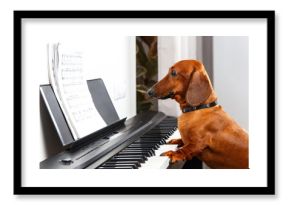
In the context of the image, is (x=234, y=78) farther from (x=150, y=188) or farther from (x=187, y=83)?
(x=150, y=188)

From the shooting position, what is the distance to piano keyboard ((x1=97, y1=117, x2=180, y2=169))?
152cm

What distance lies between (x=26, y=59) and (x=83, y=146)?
0.30 m

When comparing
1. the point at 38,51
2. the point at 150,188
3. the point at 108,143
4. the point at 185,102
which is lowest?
the point at 150,188

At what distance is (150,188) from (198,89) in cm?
31

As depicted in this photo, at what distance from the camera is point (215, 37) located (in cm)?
156

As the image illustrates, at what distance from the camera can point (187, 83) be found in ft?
5.21

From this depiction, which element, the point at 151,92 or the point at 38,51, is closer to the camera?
the point at 38,51

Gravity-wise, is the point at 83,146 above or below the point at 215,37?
below

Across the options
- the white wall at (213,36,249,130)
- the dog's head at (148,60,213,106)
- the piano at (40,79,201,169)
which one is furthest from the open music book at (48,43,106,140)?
the white wall at (213,36,249,130)

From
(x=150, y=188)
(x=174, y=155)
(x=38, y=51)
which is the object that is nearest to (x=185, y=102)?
(x=174, y=155)

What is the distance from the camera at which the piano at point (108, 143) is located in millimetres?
1516

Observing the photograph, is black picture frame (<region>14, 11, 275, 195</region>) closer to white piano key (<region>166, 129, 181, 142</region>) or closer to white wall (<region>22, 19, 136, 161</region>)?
white wall (<region>22, 19, 136, 161</region>)
